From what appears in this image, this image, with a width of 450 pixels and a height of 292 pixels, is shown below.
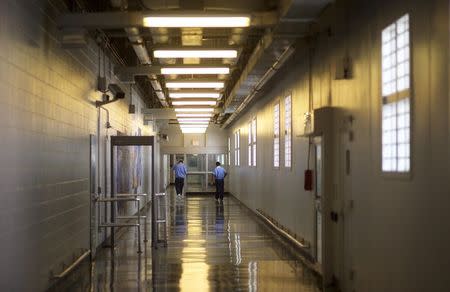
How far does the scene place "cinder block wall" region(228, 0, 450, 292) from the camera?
13.6 ft

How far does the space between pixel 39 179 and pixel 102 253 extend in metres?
4.09

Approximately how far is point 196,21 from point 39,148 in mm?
2187

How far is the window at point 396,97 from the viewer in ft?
15.6

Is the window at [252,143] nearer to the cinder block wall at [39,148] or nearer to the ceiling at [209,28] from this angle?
the ceiling at [209,28]

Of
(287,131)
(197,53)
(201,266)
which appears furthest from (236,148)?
(197,53)

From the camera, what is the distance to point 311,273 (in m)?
8.41

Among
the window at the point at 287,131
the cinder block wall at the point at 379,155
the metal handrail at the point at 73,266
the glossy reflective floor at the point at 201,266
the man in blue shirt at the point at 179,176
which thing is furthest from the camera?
the man in blue shirt at the point at 179,176

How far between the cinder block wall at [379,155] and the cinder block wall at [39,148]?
10.8 feet

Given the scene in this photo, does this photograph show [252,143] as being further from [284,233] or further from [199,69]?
[199,69]

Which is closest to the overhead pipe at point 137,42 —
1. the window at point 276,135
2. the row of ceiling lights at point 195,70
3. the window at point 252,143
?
the row of ceiling lights at point 195,70

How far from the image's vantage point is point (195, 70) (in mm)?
9648

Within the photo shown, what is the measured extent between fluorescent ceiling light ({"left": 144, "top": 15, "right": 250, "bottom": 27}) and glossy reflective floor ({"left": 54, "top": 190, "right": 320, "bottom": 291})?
122 inches

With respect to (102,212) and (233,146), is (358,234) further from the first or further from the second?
(233,146)

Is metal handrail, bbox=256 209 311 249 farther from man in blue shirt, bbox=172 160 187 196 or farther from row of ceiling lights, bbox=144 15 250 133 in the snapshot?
man in blue shirt, bbox=172 160 187 196
